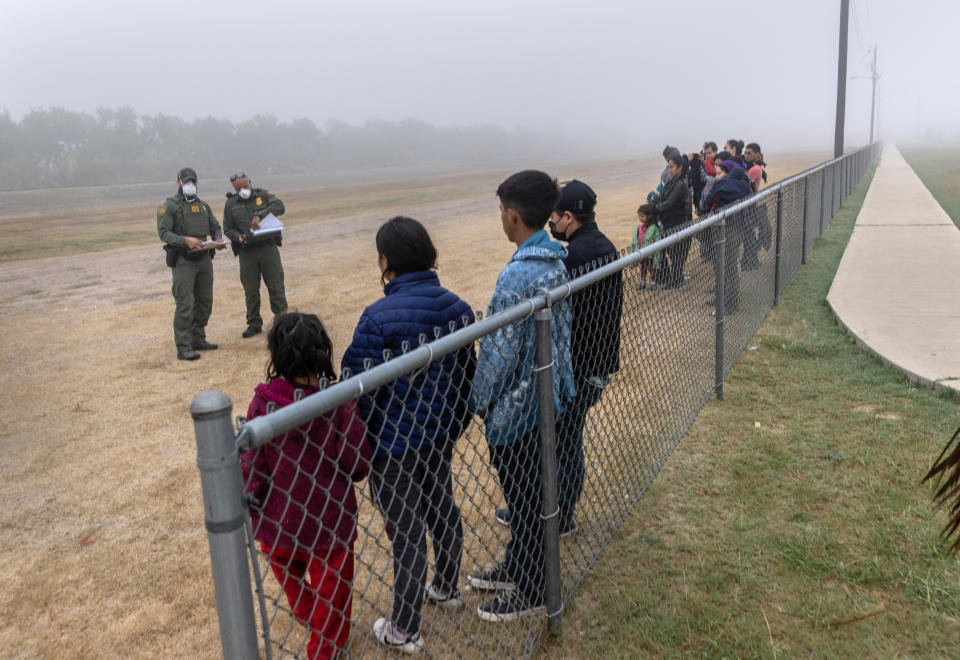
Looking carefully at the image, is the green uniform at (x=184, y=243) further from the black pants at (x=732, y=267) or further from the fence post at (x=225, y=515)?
the fence post at (x=225, y=515)

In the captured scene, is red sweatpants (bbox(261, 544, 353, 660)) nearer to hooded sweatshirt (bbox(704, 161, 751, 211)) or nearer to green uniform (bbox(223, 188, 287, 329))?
green uniform (bbox(223, 188, 287, 329))

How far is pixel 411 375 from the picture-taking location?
2562 mm

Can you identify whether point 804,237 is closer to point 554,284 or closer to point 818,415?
point 818,415

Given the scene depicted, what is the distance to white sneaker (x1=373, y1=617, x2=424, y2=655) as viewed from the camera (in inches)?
111

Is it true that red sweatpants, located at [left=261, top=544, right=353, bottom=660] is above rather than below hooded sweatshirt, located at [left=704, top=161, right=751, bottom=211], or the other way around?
below

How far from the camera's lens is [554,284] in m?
2.82

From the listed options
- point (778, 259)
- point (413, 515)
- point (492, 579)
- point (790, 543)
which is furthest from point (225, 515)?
point (778, 259)

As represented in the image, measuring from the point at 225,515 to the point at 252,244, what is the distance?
757 centimetres

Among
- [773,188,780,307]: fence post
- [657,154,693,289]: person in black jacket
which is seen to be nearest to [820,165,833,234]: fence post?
[657,154,693,289]: person in black jacket

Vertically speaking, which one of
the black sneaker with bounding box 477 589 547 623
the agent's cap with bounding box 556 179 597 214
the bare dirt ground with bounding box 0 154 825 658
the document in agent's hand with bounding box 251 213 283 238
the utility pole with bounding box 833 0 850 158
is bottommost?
the bare dirt ground with bounding box 0 154 825 658

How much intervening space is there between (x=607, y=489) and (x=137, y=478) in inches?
118

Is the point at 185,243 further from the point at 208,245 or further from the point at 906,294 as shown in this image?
the point at 906,294

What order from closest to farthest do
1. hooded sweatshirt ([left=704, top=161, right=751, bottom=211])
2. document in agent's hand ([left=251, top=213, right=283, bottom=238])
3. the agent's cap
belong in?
the agent's cap < document in agent's hand ([left=251, top=213, right=283, bottom=238]) < hooded sweatshirt ([left=704, top=161, right=751, bottom=211])

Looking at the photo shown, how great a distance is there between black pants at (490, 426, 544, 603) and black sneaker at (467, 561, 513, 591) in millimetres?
128
